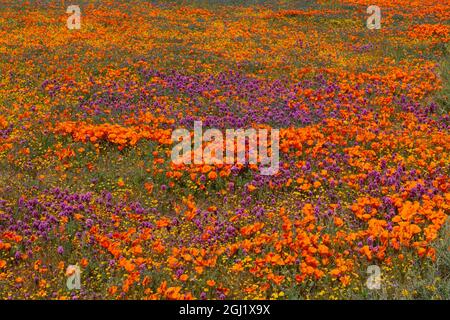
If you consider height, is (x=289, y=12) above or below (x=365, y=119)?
above

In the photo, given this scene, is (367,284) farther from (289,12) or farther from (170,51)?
(289,12)

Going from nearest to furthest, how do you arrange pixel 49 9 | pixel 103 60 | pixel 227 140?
pixel 227 140
pixel 103 60
pixel 49 9

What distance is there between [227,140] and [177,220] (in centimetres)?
311

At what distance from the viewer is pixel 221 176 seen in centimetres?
957

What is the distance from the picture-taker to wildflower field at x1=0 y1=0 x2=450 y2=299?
6.57m

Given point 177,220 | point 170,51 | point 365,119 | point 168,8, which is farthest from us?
point 168,8

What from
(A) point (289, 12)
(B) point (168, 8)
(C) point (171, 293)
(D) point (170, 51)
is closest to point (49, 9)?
(B) point (168, 8)

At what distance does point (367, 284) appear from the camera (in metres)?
6.24

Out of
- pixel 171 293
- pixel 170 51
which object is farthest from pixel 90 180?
pixel 170 51

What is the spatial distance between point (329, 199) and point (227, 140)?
114 inches

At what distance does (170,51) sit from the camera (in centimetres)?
1981

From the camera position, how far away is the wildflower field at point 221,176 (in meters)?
6.57

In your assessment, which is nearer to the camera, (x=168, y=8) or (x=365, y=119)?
(x=365, y=119)

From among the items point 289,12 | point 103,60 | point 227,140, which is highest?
point 289,12
